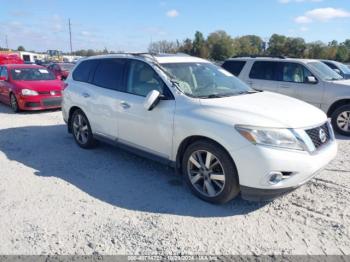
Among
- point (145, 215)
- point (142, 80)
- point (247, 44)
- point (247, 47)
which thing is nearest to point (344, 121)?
point (142, 80)

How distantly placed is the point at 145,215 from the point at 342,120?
5.70 m

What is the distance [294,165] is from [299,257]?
91cm

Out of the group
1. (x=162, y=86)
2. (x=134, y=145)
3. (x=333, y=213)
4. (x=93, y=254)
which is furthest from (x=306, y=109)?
(x=93, y=254)

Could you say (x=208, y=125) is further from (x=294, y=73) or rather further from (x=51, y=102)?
(x=51, y=102)

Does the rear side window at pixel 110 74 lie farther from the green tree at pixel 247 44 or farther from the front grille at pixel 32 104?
the green tree at pixel 247 44

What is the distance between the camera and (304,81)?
779 centimetres

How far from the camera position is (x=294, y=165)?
3.26 metres

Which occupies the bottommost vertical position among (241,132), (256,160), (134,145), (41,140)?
(41,140)

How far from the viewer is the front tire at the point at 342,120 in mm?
7156

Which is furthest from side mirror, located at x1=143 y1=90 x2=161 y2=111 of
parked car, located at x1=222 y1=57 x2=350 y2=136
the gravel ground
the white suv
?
parked car, located at x1=222 y1=57 x2=350 y2=136

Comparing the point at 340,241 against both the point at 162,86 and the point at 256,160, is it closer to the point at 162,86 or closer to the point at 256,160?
the point at 256,160

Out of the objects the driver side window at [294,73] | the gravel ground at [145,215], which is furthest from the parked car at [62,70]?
the gravel ground at [145,215]

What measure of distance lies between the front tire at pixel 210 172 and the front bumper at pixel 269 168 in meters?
0.13

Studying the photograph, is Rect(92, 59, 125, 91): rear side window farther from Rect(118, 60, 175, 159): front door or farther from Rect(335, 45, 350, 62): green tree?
Rect(335, 45, 350, 62): green tree
